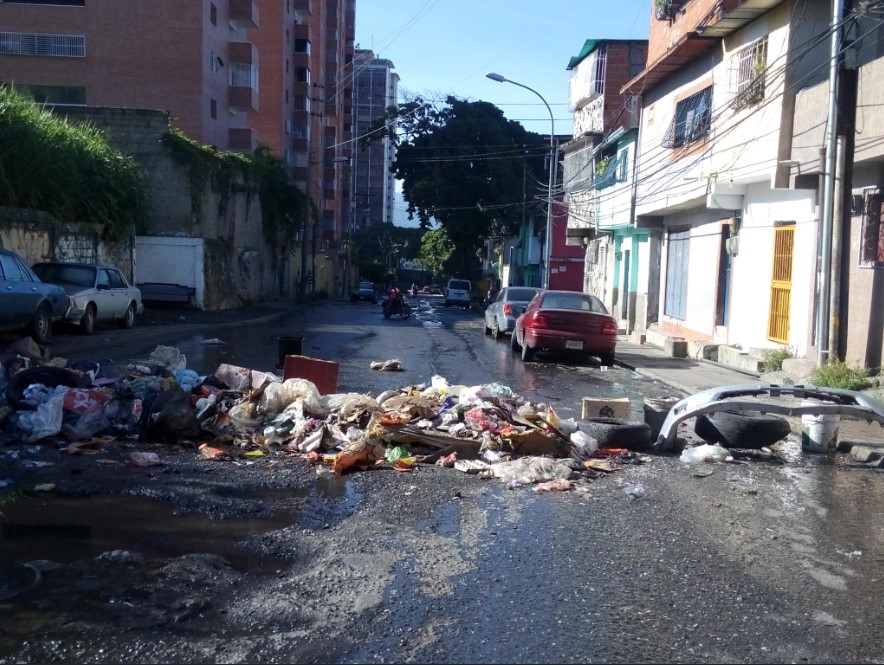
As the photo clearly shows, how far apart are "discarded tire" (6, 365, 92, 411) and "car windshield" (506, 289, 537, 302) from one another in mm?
15438

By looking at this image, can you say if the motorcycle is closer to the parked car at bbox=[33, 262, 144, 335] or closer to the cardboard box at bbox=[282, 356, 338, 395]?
the parked car at bbox=[33, 262, 144, 335]

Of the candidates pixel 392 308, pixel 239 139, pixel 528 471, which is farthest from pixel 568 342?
pixel 239 139

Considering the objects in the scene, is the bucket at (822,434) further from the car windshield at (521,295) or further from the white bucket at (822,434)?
the car windshield at (521,295)

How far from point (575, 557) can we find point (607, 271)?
2907 centimetres

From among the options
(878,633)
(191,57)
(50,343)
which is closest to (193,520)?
(878,633)

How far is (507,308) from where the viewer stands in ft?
78.9

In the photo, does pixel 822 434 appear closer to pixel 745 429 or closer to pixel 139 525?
pixel 745 429

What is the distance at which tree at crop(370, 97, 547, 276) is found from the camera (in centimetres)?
5816

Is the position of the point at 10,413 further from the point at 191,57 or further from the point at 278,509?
the point at 191,57

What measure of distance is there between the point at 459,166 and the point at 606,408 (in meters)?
49.9

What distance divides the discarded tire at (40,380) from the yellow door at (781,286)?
491 inches


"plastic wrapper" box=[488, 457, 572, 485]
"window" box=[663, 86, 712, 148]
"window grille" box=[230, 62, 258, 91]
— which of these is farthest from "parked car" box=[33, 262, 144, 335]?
"window grille" box=[230, 62, 258, 91]

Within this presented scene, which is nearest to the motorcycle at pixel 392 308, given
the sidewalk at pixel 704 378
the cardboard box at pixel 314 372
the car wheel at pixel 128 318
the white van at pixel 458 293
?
the sidewalk at pixel 704 378

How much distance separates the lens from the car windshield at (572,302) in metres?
18.7
